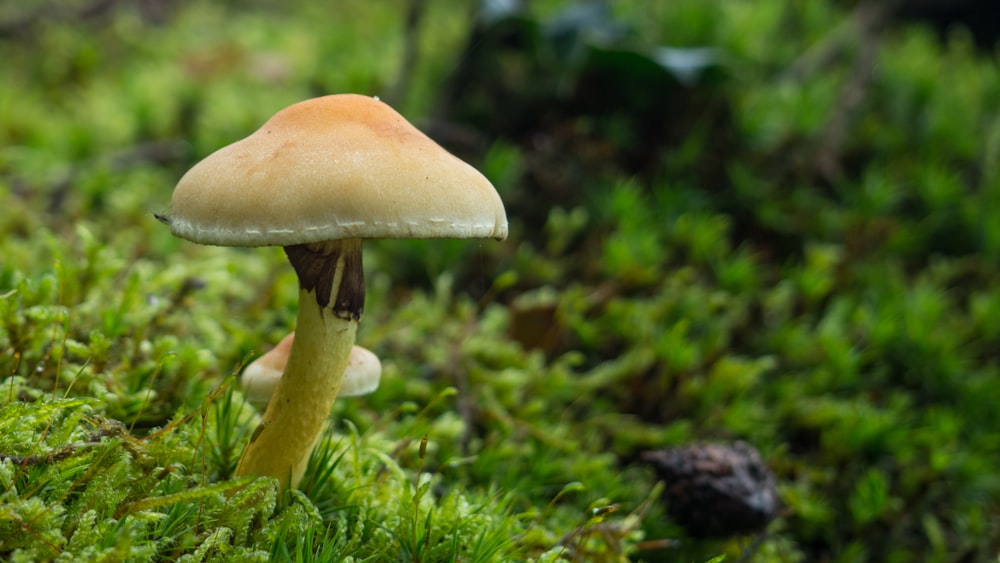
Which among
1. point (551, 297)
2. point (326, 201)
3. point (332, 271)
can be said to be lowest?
point (551, 297)

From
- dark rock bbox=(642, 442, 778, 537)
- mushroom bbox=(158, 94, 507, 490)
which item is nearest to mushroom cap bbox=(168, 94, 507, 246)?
mushroom bbox=(158, 94, 507, 490)

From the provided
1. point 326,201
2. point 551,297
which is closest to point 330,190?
point 326,201

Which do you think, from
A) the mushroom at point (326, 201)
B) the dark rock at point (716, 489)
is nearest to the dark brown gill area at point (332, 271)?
the mushroom at point (326, 201)

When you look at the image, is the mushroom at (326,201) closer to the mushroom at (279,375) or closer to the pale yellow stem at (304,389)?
the pale yellow stem at (304,389)

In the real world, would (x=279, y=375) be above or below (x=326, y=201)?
below

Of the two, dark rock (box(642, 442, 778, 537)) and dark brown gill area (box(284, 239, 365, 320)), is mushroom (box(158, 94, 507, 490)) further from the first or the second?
dark rock (box(642, 442, 778, 537))

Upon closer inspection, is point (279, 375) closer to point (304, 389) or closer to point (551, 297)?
point (304, 389)

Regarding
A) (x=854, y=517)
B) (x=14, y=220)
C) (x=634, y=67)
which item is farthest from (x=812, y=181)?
(x=14, y=220)
